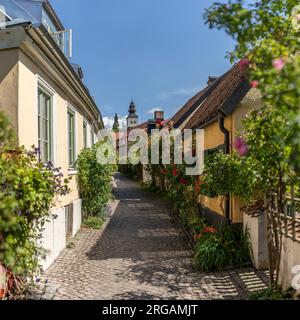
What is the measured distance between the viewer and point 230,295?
5.54 metres

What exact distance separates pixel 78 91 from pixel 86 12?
3.09 metres

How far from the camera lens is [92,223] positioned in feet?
36.8

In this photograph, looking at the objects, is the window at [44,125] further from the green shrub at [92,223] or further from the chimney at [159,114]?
the chimney at [159,114]

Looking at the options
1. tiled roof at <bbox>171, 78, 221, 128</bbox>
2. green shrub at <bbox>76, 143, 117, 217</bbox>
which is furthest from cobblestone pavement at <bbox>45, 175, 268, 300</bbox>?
tiled roof at <bbox>171, 78, 221, 128</bbox>

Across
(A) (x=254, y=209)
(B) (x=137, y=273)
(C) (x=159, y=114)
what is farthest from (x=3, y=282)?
(C) (x=159, y=114)

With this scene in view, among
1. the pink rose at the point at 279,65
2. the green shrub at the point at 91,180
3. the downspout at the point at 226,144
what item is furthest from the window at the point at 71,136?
the pink rose at the point at 279,65

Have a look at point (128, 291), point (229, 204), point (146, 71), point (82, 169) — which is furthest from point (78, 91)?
point (128, 291)

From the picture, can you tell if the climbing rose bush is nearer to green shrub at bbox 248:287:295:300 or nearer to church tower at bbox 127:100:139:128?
green shrub at bbox 248:287:295:300

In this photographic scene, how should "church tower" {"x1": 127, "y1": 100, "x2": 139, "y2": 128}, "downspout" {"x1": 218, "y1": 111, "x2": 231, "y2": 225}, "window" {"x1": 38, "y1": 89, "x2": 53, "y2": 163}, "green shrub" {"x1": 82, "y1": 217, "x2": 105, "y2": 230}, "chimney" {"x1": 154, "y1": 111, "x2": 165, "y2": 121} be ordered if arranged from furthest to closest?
"church tower" {"x1": 127, "y1": 100, "x2": 139, "y2": 128}
"chimney" {"x1": 154, "y1": 111, "x2": 165, "y2": 121}
"green shrub" {"x1": 82, "y1": 217, "x2": 105, "y2": 230}
"downspout" {"x1": 218, "y1": 111, "x2": 231, "y2": 225}
"window" {"x1": 38, "y1": 89, "x2": 53, "y2": 163}

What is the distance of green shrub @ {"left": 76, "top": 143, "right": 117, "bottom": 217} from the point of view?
11180 mm

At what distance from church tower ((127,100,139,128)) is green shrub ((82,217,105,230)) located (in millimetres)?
55898

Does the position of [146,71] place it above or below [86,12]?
below

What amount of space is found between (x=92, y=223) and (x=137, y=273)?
484cm
